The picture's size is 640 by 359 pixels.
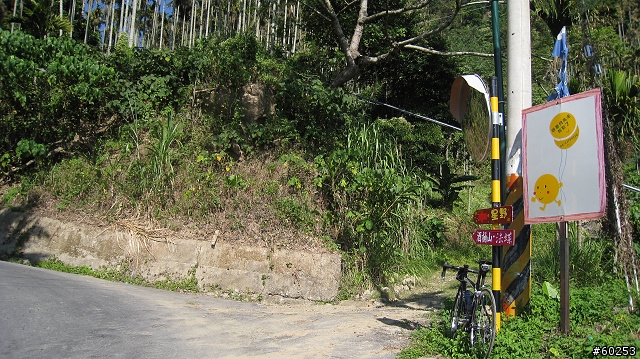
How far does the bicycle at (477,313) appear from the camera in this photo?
495cm

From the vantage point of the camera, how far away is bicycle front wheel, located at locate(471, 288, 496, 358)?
4.88m

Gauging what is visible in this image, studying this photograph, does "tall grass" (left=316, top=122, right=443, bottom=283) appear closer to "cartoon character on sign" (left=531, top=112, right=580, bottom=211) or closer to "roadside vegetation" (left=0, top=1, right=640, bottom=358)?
"roadside vegetation" (left=0, top=1, right=640, bottom=358)

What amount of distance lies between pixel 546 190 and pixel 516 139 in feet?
3.68

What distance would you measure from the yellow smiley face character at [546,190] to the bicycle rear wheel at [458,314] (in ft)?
4.04

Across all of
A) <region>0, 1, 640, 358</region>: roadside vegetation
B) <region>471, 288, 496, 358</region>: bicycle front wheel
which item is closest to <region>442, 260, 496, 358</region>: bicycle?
<region>471, 288, 496, 358</region>: bicycle front wheel

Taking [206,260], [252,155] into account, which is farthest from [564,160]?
[252,155]

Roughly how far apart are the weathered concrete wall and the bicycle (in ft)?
10.5

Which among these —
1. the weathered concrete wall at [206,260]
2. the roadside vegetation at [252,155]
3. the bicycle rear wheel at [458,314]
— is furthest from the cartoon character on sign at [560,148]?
the weathered concrete wall at [206,260]

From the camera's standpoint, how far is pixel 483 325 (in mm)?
5020

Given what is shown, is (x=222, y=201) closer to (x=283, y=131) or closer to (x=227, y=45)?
(x=283, y=131)

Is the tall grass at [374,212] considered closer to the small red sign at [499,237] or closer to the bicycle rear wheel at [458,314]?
the bicycle rear wheel at [458,314]

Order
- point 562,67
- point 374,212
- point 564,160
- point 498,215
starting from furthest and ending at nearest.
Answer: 1. point 374,212
2. point 562,67
3. point 498,215
4. point 564,160

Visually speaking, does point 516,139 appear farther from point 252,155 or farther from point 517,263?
point 252,155

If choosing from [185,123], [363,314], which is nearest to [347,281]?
[363,314]
